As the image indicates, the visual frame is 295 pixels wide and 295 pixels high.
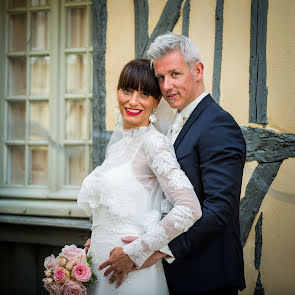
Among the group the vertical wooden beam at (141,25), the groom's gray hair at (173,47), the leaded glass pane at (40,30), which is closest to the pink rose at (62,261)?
the groom's gray hair at (173,47)

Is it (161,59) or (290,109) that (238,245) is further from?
(290,109)

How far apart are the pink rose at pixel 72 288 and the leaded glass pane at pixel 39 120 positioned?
2.37 metres

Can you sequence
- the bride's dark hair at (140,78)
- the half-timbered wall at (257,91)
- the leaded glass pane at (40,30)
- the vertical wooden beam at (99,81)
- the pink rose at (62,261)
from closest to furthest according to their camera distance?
1. the pink rose at (62,261)
2. the bride's dark hair at (140,78)
3. the half-timbered wall at (257,91)
4. the vertical wooden beam at (99,81)
5. the leaded glass pane at (40,30)

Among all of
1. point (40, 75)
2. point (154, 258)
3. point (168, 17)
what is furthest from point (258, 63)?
point (40, 75)

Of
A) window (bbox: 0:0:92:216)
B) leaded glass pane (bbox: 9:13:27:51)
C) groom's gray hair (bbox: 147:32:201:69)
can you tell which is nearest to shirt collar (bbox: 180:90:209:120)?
groom's gray hair (bbox: 147:32:201:69)

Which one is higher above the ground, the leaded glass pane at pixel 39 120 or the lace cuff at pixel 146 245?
the leaded glass pane at pixel 39 120

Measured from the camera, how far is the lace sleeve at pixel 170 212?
150 cm

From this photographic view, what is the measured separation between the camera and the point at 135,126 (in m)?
1.90

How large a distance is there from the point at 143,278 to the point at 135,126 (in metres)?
0.82

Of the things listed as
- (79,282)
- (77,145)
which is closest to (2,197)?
(77,145)

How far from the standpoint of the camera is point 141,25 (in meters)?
3.12

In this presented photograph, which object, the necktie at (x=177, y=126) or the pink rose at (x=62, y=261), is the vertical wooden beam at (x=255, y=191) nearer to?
the necktie at (x=177, y=126)

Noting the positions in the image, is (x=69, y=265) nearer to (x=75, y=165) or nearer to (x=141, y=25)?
(x=75, y=165)

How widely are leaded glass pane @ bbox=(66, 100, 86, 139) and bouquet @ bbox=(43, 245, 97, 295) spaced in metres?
2.08
